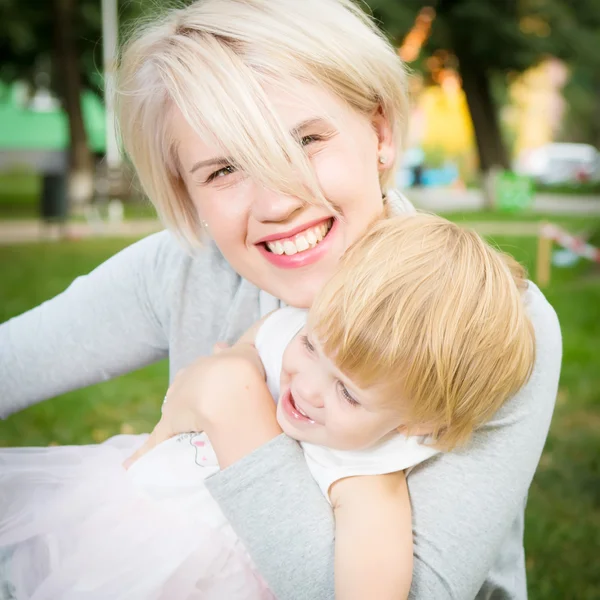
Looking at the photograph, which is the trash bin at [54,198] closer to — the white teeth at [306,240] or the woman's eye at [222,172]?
the woman's eye at [222,172]

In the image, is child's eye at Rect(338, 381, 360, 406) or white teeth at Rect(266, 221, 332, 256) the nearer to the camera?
child's eye at Rect(338, 381, 360, 406)

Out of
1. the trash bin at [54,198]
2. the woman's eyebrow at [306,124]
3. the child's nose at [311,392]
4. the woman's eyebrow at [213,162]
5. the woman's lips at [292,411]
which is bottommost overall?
the trash bin at [54,198]

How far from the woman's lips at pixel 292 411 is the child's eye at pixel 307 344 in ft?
0.29

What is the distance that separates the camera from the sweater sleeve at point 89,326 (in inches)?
80.6

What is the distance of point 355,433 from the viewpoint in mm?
1543

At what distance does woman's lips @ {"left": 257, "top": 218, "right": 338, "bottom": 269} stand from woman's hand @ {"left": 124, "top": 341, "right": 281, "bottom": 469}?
8.1 inches

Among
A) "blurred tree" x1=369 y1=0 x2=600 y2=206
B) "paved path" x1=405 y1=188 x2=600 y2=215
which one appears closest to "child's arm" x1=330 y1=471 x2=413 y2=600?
"paved path" x1=405 y1=188 x2=600 y2=215

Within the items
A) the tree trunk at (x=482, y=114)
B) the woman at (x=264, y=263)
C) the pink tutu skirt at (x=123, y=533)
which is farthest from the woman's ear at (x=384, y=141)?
the tree trunk at (x=482, y=114)

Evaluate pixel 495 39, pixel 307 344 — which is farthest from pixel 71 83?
pixel 307 344

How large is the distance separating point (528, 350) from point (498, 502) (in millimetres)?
287

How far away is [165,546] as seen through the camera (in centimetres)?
156

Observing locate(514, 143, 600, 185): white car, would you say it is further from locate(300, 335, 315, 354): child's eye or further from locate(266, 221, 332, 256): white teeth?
locate(300, 335, 315, 354): child's eye

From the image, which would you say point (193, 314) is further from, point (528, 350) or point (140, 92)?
point (528, 350)

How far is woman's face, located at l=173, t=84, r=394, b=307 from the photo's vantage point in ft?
5.64
